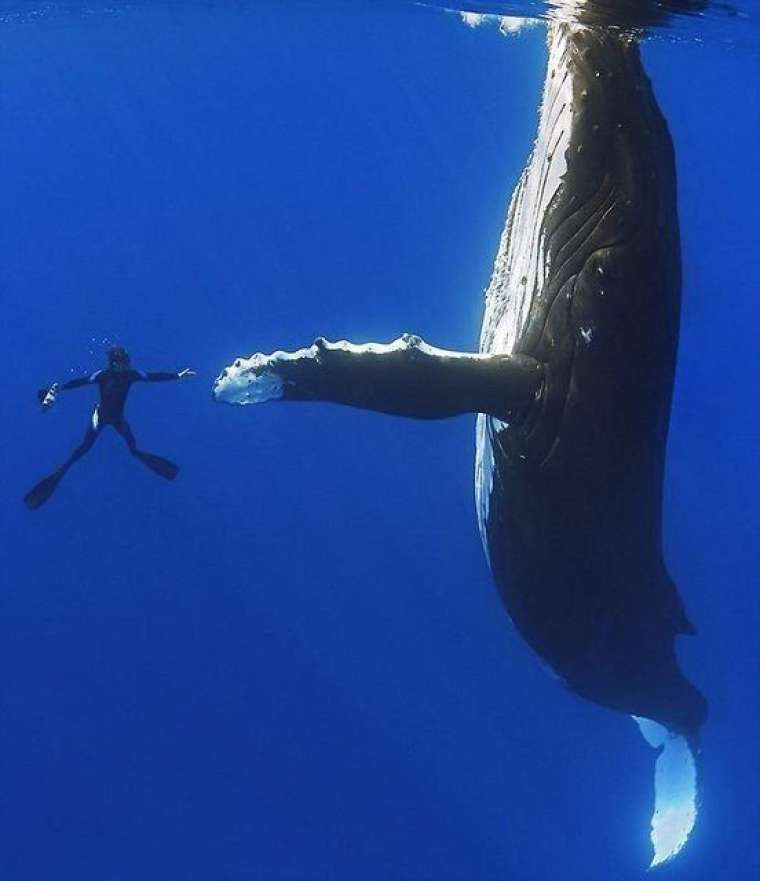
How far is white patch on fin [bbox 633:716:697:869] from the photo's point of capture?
27.6 feet

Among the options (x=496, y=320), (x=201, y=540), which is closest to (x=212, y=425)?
(x=201, y=540)

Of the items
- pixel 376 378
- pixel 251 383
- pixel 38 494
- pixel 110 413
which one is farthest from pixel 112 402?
pixel 376 378

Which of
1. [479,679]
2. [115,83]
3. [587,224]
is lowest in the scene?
[587,224]

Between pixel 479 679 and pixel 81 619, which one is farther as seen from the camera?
pixel 81 619

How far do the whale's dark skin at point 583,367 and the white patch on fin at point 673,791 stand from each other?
8.44 feet

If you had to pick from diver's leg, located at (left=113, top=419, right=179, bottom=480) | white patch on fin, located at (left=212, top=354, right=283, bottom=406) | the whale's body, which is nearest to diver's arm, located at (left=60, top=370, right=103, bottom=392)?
diver's leg, located at (left=113, top=419, right=179, bottom=480)

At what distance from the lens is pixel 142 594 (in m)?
27.0

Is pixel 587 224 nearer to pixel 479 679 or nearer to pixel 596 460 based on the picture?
pixel 596 460

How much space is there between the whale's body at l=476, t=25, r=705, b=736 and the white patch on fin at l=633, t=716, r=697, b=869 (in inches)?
74.3

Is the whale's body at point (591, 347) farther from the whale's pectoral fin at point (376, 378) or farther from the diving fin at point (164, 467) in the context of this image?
the diving fin at point (164, 467)

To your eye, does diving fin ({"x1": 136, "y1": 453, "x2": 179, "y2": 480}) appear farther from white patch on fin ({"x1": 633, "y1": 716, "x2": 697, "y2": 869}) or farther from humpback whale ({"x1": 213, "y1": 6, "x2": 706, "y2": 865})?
humpback whale ({"x1": 213, "y1": 6, "x2": 706, "y2": 865})

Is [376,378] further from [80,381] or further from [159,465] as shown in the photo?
[159,465]

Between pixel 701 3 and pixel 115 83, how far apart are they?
103 ft

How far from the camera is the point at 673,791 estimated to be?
8.52 m
